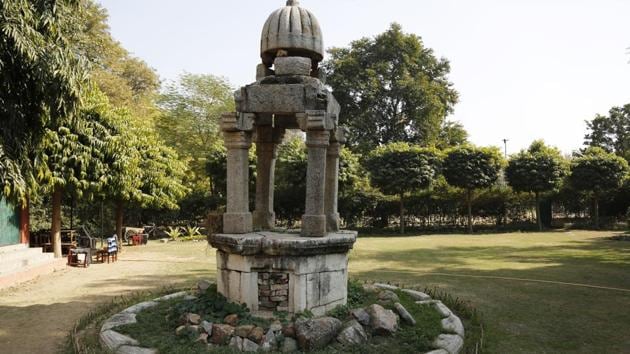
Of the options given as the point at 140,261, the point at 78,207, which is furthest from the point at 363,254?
the point at 78,207

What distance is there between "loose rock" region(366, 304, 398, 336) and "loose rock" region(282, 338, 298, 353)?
47.1 inches

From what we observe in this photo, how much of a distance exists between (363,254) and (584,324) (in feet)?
32.8

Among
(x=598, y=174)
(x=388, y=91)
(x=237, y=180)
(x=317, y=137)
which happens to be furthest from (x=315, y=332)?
(x=388, y=91)

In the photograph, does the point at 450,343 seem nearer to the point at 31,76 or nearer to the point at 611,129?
the point at 31,76

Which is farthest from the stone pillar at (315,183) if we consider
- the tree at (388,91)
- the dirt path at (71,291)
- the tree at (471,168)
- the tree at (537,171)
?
the tree at (388,91)

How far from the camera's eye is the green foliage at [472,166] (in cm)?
2800

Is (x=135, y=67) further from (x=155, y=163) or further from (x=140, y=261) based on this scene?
(x=140, y=261)

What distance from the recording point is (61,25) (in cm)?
941

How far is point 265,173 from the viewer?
9.15 metres

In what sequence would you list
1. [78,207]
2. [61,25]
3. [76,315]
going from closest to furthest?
[76,315] → [61,25] → [78,207]

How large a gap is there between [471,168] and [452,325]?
2250cm

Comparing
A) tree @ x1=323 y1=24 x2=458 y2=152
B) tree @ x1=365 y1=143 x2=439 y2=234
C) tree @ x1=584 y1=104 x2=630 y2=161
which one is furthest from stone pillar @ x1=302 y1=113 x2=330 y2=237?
tree @ x1=584 y1=104 x2=630 y2=161

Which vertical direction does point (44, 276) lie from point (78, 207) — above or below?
below

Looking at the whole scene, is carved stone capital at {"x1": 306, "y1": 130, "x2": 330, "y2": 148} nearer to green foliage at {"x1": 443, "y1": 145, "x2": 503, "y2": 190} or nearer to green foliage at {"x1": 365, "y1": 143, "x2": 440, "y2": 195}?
green foliage at {"x1": 365, "y1": 143, "x2": 440, "y2": 195}
